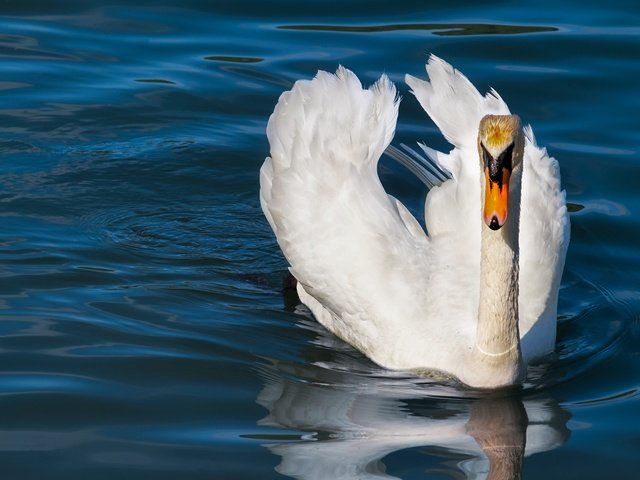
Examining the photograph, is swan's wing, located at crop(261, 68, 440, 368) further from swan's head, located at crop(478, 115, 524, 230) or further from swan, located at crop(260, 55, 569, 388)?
swan's head, located at crop(478, 115, 524, 230)

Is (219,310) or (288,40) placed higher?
(288,40)

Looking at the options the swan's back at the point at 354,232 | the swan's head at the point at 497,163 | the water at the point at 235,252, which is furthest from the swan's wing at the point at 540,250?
the swan's head at the point at 497,163

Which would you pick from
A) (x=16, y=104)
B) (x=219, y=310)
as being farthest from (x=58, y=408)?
(x=16, y=104)

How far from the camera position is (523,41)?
46.2 feet

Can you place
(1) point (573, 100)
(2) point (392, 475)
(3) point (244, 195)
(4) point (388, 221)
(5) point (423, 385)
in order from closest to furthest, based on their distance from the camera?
(2) point (392, 475), (5) point (423, 385), (4) point (388, 221), (3) point (244, 195), (1) point (573, 100)

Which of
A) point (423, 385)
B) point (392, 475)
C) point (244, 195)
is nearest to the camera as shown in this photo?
point (392, 475)

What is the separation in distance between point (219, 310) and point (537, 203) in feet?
6.78

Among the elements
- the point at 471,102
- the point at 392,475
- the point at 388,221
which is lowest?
the point at 392,475

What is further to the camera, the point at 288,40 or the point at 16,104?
the point at 288,40

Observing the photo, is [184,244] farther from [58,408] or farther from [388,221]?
[58,408]

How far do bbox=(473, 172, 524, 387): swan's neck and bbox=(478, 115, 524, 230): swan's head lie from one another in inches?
18.2

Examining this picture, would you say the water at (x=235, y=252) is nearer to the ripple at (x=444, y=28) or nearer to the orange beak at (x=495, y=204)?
the ripple at (x=444, y=28)

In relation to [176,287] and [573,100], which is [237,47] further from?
[176,287]

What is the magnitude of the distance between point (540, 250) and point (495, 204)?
1504 mm
